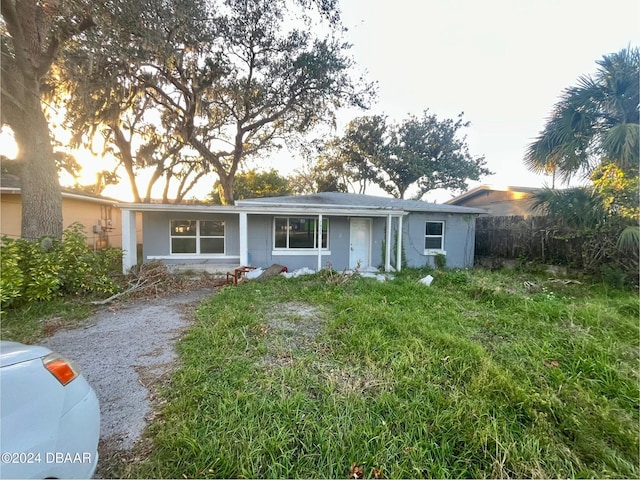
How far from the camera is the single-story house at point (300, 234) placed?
913 centimetres

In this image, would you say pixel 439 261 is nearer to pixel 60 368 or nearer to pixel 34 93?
pixel 60 368

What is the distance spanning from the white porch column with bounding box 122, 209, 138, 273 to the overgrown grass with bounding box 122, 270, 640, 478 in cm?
494

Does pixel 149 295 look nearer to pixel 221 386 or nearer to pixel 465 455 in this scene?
pixel 221 386

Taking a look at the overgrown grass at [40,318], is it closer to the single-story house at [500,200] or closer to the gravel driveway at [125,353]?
the gravel driveway at [125,353]

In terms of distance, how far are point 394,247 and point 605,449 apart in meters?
8.61

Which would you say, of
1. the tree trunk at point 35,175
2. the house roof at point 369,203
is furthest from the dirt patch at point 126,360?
the house roof at point 369,203

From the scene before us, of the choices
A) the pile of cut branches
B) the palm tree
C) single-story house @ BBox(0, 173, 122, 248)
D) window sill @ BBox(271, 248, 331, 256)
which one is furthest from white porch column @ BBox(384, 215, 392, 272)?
single-story house @ BBox(0, 173, 122, 248)

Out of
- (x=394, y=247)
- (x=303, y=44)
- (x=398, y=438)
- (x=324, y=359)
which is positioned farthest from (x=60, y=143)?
(x=398, y=438)

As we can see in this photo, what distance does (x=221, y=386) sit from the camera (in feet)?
9.30

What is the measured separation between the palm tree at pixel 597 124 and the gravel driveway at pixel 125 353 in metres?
10.3

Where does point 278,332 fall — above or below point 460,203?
below

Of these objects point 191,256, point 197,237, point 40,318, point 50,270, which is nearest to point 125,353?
point 40,318

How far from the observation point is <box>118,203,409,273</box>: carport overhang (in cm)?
832

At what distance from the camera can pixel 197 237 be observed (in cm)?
976
